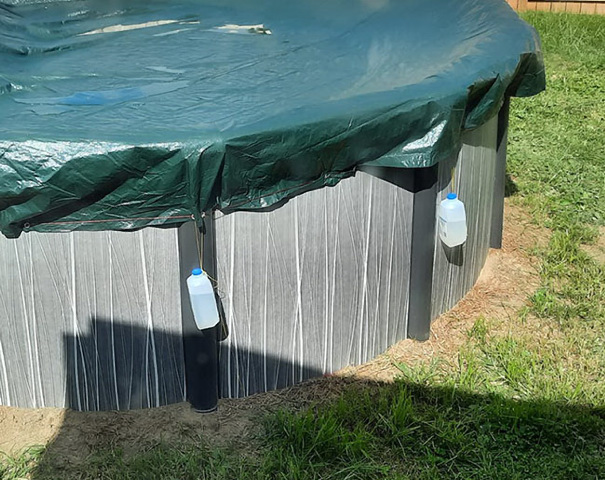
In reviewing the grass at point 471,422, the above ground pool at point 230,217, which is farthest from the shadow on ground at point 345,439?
the above ground pool at point 230,217

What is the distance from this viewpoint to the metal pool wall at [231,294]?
299cm

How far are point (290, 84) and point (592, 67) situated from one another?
5.11 meters

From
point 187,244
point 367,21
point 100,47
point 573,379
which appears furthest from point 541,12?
point 187,244

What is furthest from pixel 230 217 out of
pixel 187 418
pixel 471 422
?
pixel 471 422

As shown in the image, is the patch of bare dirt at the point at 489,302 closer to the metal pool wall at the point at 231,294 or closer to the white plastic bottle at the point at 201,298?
the metal pool wall at the point at 231,294

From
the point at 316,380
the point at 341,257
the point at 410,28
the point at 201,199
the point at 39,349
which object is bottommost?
the point at 316,380

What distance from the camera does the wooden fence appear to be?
9.46m

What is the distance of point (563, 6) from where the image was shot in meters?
9.59

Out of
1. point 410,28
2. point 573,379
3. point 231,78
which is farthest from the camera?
point 410,28

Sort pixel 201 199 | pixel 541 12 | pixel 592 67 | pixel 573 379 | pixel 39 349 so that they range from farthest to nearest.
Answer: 1. pixel 541 12
2. pixel 592 67
3. pixel 573 379
4. pixel 39 349
5. pixel 201 199

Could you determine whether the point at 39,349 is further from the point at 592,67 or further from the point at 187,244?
the point at 592,67

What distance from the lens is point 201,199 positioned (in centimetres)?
284

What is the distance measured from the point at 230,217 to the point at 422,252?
937 millimetres

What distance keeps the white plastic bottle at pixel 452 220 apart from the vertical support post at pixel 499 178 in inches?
34.3
